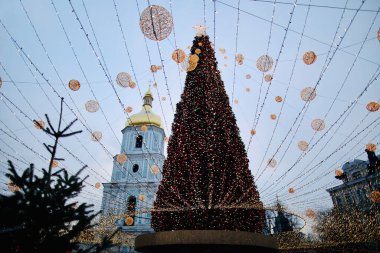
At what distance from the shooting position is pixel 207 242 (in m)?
6.87

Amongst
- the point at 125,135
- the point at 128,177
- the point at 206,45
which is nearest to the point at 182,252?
the point at 206,45

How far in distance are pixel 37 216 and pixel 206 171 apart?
534cm

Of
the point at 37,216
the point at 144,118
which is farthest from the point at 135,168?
the point at 37,216

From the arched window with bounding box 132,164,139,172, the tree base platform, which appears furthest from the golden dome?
the tree base platform

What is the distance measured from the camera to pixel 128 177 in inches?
1174

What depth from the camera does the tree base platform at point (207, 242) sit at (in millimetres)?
6910

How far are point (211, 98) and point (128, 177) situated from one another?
22.8m

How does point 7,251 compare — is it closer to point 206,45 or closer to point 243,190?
point 243,190

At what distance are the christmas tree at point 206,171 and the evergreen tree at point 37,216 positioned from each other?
4.22 meters

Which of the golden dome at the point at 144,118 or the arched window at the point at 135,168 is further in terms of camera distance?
the golden dome at the point at 144,118

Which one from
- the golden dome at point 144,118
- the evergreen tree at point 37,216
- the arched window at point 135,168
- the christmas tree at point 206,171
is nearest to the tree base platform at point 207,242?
the christmas tree at point 206,171

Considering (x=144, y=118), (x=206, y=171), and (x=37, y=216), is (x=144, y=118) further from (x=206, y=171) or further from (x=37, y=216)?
(x=37, y=216)

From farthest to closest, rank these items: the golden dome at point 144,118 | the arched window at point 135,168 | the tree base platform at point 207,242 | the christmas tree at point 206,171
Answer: the golden dome at point 144,118
the arched window at point 135,168
the christmas tree at point 206,171
the tree base platform at point 207,242

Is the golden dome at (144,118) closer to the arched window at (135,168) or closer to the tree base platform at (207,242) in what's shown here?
the arched window at (135,168)
